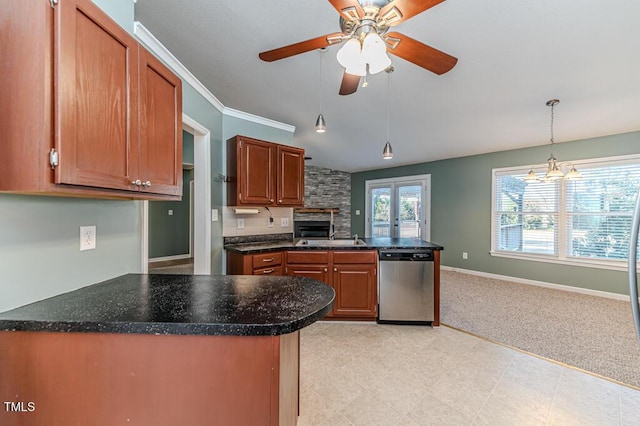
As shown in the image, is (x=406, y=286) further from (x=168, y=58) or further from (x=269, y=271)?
(x=168, y=58)

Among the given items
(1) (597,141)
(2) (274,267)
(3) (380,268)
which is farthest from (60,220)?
(1) (597,141)

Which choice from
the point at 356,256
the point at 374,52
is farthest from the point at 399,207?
the point at 374,52

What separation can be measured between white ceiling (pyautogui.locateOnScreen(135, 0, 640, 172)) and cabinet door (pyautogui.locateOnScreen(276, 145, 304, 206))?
53cm

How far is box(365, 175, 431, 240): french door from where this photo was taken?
598 cm

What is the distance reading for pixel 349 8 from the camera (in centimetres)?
122

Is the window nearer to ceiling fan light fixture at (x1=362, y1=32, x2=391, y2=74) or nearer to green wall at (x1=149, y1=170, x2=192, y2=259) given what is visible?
ceiling fan light fixture at (x1=362, y1=32, x2=391, y2=74)

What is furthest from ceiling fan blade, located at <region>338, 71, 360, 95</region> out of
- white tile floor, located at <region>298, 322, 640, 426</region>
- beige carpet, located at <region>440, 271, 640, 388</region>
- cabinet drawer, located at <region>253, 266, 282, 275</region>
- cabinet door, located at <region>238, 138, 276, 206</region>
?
beige carpet, located at <region>440, 271, 640, 388</region>

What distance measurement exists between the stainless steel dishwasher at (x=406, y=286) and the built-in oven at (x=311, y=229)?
374cm

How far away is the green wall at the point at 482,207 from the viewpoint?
388cm

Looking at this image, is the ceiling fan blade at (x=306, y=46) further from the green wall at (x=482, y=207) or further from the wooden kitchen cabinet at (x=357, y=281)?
the green wall at (x=482, y=207)

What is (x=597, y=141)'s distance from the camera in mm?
3951

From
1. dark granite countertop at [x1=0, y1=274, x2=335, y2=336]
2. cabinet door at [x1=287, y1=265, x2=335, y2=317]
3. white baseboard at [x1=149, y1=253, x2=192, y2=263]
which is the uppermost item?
dark granite countertop at [x1=0, y1=274, x2=335, y2=336]

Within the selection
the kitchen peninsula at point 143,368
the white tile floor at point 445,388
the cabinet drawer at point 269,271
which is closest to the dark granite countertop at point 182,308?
the kitchen peninsula at point 143,368

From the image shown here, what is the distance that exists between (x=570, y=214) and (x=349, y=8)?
486 cm
